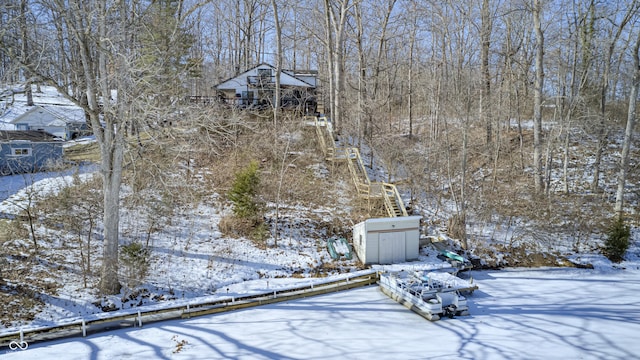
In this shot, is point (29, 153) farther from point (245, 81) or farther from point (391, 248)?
point (391, 248)

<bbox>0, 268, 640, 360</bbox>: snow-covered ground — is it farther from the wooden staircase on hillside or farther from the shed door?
the wooden staircase on hillside

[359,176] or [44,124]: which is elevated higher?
[44,124]

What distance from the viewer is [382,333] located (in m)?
8.70

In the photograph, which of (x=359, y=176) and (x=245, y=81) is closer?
(x=359, y=176)

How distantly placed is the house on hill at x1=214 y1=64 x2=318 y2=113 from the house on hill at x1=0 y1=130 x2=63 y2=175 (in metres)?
10.2

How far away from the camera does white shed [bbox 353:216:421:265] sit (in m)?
12.9

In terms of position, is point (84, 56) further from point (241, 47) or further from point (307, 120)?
point (241, 47)

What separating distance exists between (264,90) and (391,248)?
52.6ft

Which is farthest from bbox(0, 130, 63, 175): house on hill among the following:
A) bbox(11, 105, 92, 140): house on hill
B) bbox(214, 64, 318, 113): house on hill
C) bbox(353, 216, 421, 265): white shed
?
bbox(353, 216, 421, 265): white shed

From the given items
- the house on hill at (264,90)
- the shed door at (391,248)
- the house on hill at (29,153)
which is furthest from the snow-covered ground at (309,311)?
the house on hill at (264,90)

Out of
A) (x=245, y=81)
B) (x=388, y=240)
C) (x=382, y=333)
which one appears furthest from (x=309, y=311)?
(x=245, y=81)

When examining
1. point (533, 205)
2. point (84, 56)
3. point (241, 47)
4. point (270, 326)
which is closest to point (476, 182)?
point (533, 205)

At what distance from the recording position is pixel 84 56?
30.8ft

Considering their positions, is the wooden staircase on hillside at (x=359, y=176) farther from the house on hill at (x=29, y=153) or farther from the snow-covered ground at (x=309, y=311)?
the house on hill at (x=29, y=153)
